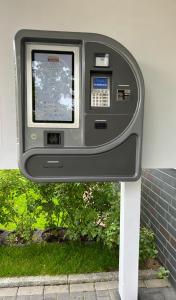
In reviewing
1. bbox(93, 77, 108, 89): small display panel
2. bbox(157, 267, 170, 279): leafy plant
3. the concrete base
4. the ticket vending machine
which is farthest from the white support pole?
bbox(93, 77, 108, 89): small display panel

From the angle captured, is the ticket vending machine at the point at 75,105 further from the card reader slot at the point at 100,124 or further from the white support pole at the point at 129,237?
the white support pole at the point at 129,237

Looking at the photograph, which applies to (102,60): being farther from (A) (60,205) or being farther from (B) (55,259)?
(B) (55,259)

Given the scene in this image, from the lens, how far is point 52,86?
1966 millimetres

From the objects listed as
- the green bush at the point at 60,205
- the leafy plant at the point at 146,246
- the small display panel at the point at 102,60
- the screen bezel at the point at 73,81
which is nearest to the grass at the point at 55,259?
the green bush at the point at 60,205

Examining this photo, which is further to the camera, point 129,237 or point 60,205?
point 60,205

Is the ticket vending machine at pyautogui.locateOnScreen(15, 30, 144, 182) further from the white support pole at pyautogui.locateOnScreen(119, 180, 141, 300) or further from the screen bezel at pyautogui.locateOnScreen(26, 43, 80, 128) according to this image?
the white support pole at pyautogui.locateOnScreen(119, 180, 141, 300)

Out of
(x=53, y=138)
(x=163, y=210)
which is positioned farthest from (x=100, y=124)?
(x=163, y=210)

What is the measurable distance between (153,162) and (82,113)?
720 mm

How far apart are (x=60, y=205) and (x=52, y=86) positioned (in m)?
1.54

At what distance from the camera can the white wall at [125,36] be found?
2.07 meters

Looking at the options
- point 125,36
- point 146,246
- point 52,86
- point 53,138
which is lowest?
point 146,246

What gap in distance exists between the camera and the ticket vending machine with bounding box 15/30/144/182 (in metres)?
1.92

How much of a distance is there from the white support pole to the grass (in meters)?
0.52

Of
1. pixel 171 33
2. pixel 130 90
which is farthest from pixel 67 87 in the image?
pixel 171 33
